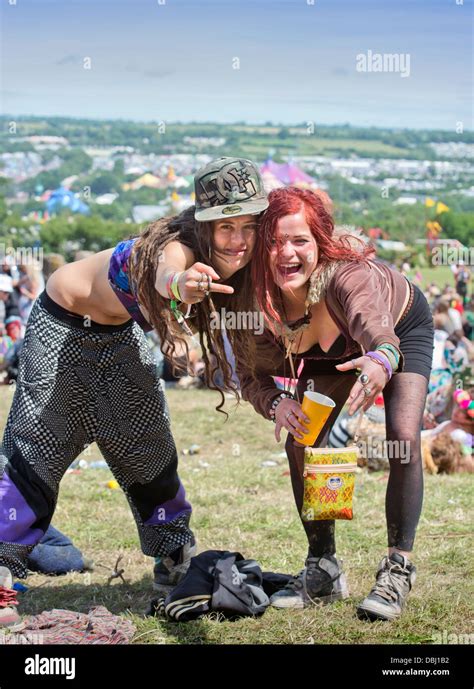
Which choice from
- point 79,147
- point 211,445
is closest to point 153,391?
point 211,445

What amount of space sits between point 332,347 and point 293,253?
1.65 ft

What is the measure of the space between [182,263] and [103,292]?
0.59 meters

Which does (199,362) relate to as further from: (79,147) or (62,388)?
(79,147)

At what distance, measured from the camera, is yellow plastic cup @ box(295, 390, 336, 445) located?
11.5 ft

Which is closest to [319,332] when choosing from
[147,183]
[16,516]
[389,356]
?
[389,356]

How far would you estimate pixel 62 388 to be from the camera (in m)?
3.97

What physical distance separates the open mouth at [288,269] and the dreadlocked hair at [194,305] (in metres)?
0.12

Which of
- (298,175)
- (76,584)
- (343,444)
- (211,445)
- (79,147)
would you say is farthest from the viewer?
(79,147)

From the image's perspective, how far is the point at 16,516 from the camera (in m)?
3.90
